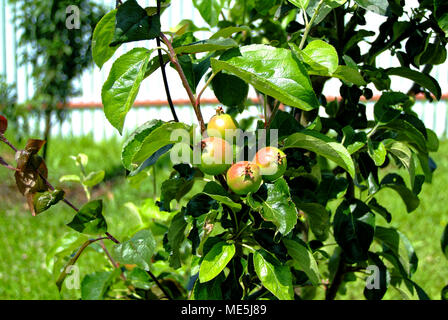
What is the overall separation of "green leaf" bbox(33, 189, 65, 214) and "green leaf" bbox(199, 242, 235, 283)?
26 cm

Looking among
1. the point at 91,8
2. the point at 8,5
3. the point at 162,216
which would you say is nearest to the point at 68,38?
the point at 91,8

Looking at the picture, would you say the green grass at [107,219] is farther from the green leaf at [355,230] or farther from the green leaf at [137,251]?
the green leaf at [137,251]

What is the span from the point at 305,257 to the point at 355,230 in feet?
0.68

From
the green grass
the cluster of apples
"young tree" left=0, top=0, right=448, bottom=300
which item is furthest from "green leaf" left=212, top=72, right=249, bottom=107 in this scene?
the green grass

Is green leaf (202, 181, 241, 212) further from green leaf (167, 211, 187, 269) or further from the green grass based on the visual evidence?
the green grass

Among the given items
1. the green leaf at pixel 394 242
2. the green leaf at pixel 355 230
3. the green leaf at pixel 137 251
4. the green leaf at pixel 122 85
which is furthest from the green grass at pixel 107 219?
the green leaf at pixel 122 85

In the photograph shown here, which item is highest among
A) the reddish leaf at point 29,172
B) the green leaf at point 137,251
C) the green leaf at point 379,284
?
the reddish leaf at point 29,172

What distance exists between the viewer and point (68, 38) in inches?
165

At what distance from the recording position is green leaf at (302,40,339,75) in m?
0.72

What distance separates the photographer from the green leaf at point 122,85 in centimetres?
73

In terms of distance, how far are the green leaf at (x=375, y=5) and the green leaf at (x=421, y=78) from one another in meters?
A: 0.21
